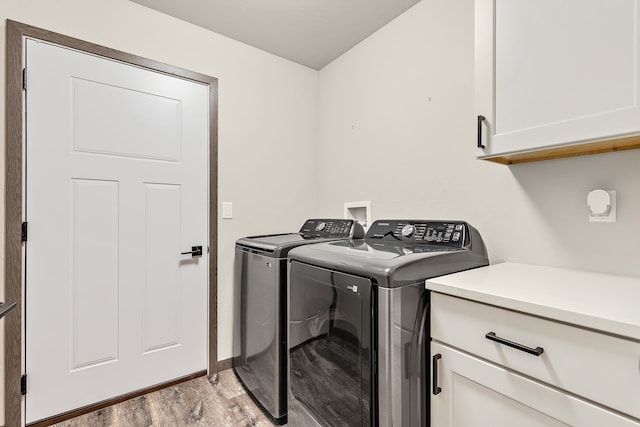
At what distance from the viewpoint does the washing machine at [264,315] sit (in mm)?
1646

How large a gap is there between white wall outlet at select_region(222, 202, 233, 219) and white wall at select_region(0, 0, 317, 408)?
35 mm

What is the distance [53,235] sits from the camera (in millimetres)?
1627

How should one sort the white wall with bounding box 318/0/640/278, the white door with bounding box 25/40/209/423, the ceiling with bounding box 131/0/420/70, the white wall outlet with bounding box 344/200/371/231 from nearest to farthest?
the white wall with bounding box 318/0/640/278 < the white door with bounding box 25/40/209/423 < the ceiling with bounding box 131/0/420/70 < the white wall outlet with bounding box 344/200/371/231

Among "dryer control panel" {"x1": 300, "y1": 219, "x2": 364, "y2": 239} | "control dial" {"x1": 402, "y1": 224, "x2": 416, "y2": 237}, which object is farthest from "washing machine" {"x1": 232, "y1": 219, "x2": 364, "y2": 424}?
"control dial" {"x1": 402, "y1": 224, "x2": 416, "y2": 237}

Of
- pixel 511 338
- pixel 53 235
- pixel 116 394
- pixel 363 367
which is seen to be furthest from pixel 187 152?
pixel 511 338

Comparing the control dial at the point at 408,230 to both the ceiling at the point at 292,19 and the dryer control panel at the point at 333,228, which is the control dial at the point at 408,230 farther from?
the ceiling at the point at 292,19

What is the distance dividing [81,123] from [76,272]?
82 cm

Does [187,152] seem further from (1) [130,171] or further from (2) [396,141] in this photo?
(2) [396,141]

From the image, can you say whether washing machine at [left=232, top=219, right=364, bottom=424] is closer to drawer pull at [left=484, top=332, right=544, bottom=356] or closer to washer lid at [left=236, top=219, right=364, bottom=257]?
washer lid at [left=236, top=219, right=364, bottom=257]

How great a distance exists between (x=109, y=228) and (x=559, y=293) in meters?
2.13

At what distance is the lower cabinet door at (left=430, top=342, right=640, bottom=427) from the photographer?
0.75 metres

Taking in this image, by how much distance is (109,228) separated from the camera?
178 cm

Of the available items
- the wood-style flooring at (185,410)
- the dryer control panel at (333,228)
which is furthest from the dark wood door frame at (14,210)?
the dryer control panel at (333,228)

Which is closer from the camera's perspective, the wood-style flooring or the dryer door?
the dryer door
